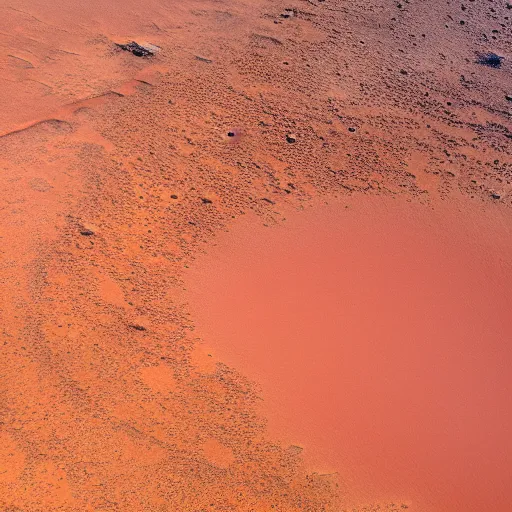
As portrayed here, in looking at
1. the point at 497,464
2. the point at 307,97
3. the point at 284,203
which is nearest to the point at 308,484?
the point at 497,464

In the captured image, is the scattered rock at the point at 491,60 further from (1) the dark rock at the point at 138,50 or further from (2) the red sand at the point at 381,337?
(1) the dark rock at the point at 138,50

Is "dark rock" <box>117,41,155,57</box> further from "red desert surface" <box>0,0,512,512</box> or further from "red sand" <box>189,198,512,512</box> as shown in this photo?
"red sand" <box>189,198,512,512</box>

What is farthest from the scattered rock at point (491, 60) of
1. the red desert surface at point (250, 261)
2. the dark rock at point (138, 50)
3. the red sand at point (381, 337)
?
the dark rock at point (138, 50)

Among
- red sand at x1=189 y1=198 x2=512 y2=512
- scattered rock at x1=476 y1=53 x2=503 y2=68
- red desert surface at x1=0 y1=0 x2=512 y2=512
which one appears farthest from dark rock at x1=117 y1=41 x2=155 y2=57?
scattered rock at x1=476 y1=53 x2=503 y2=68

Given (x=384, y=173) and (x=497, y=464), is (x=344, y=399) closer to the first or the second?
(x=497, y=464)

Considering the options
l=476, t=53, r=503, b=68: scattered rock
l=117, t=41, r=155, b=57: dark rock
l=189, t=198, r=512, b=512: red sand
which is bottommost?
l=189, t=198, r=512, b=512: red sand

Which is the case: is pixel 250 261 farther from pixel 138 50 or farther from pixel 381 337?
pixel 138 50
